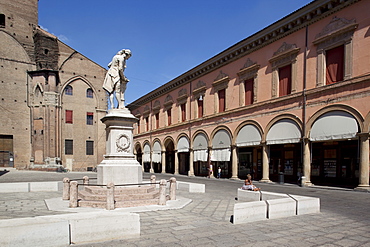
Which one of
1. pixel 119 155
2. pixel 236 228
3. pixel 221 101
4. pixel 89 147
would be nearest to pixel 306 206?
pixel 236 228

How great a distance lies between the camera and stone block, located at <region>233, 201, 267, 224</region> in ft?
21.7

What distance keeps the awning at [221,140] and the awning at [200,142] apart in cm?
140

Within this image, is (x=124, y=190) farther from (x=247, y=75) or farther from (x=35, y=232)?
(x=247, y=75)

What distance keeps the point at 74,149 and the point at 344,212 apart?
35.6 meters

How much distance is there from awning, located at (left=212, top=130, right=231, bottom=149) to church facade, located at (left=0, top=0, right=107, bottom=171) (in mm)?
21493

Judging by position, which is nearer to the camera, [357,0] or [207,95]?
[357,0]

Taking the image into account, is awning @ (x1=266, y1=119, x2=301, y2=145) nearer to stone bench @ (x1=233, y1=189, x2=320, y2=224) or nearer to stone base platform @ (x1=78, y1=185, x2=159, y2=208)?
stone bench @ (x1=233, y1=189, x2=320, y2=224)

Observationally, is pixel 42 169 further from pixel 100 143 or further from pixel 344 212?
pixel 344 212

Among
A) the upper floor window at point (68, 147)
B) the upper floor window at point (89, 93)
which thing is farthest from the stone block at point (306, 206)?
the upper floor window at point (89, 93)

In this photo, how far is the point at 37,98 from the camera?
3509 cm

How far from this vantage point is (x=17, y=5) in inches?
1375

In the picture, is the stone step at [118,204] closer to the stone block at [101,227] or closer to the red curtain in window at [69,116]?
the stone block at [101,227]

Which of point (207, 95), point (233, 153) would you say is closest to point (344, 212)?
point (233, 153)

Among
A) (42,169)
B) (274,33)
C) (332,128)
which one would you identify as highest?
(274,33)
